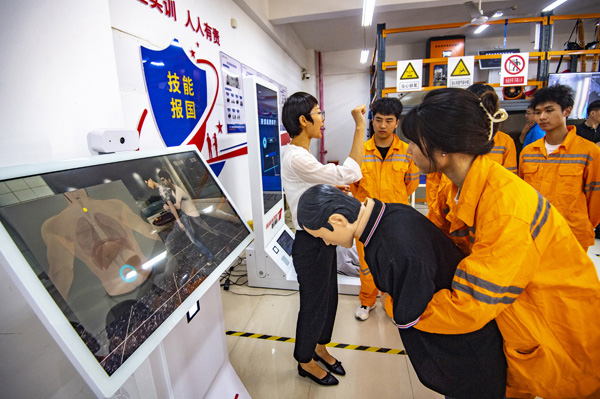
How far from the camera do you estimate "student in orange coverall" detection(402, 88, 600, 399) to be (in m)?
0.76

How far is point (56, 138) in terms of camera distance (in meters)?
0.96

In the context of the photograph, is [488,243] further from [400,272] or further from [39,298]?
[39,298]

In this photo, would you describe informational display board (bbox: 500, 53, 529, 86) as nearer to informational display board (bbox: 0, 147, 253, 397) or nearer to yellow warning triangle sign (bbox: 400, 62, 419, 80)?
yellow warning triangle sign (bbox: 400, 62, 419, 80)

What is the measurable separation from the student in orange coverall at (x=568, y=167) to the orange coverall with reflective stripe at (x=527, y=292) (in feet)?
5.26

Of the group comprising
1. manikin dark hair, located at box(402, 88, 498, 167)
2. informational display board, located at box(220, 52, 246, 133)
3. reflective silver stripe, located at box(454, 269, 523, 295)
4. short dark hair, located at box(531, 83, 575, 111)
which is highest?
informational display board, located at box(220, 52, 246, 133)

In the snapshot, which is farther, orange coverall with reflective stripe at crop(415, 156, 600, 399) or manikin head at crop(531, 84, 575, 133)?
manikin head at crop(531, 84, 575, 133)

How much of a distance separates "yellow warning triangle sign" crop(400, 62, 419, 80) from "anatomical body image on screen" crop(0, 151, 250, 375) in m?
3.06

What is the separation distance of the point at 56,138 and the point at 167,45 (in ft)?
5.35

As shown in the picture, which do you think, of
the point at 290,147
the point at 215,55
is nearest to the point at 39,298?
the point at 290,147

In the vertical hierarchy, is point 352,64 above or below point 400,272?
above

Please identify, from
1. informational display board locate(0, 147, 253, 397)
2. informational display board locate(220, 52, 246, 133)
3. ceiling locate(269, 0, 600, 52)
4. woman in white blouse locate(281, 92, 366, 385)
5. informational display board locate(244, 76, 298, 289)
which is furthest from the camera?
ceiling locate(269, 0, 600, 52)

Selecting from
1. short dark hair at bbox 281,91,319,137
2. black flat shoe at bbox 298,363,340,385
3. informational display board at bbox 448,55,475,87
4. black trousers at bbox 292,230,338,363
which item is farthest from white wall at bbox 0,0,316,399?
informational display board at bbox 448,55,475,87

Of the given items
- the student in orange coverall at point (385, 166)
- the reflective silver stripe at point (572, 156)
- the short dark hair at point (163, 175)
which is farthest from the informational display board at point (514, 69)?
the short dark hair at point (163, 175)

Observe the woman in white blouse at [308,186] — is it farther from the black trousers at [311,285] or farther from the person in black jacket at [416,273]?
the person in black jacket at [416,273]
